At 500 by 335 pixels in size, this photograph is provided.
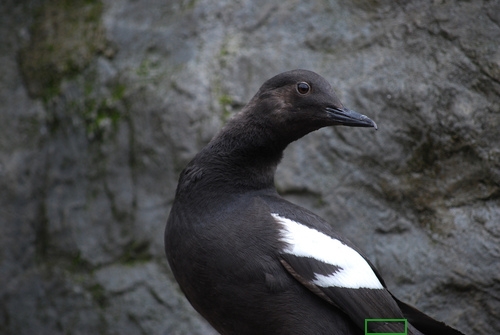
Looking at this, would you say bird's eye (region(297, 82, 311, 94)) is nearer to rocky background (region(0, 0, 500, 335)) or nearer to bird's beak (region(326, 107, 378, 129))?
bird's beak (region(326, 107, 378, 129))

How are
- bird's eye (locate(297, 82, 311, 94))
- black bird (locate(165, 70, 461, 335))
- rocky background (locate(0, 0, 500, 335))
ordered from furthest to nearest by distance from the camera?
rocky background (locate(0, 0, 500, 335)) → bird's eye (locate(297, 82, 311, 94)) → black bird (locate(165, 70, 461, 335))

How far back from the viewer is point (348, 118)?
293cm

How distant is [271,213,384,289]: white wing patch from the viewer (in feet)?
8.88

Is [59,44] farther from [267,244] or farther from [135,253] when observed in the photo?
[267,244]

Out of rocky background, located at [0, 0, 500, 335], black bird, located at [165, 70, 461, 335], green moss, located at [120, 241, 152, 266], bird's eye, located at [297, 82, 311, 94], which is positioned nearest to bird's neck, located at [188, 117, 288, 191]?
black bird, located at [165, 70, 461, 335]

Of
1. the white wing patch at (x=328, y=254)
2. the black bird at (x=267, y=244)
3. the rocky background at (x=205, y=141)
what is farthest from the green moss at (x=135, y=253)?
the white wing patch at (x=328, y=254)

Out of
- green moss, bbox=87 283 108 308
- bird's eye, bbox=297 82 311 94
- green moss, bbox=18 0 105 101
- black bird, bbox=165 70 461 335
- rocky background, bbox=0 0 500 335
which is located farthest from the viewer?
green moss, bbox=18 0 105 101

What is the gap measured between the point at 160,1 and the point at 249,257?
117 inches

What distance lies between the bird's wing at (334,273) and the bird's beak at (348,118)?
0.55 m

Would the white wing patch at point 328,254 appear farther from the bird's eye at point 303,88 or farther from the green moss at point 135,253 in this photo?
the green moss at point 135,253

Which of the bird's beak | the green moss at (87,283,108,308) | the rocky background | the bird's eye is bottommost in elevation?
the green moss at (87,283,108,308)

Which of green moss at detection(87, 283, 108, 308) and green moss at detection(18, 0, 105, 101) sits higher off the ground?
green moss at detection(18, 0, 105, 101)

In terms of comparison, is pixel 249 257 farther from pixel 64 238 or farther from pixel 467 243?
pixel 64 238

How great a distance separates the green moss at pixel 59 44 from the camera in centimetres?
490
